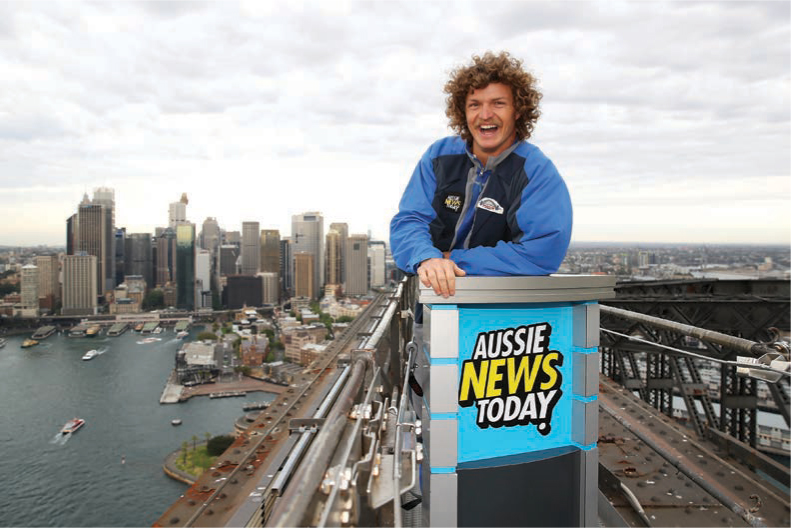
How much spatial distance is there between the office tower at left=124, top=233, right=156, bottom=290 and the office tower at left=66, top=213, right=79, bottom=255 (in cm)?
1197

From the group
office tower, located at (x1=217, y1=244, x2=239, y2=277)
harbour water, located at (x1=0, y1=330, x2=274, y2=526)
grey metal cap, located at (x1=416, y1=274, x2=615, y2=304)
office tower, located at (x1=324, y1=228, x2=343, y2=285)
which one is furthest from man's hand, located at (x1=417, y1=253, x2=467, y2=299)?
office tower, located at (x1=217, y1=244, x2=239, y2=277)

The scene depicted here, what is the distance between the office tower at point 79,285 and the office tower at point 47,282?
3.50 m

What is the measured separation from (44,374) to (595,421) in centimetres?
4991

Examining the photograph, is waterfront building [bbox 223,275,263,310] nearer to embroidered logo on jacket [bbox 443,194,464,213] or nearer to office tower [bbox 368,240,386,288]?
office tower [bbox 368,240,386,288]

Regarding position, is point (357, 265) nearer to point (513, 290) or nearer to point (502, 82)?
point (502, 82)

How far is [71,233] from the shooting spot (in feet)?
205

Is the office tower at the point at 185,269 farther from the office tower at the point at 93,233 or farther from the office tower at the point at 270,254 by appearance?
the office tower at the point at 270,254

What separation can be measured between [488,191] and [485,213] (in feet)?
0.26

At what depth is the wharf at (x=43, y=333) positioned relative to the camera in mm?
35438

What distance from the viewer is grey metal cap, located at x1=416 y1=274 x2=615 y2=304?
4.19 feet

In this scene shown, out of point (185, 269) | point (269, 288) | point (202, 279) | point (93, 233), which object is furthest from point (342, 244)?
point (93, 233)

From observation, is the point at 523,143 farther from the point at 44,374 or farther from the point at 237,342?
the point at 237,342

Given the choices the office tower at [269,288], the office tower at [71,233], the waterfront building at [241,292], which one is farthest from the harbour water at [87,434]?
the office tower at [269,288]

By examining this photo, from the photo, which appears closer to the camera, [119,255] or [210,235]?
[119,255]
